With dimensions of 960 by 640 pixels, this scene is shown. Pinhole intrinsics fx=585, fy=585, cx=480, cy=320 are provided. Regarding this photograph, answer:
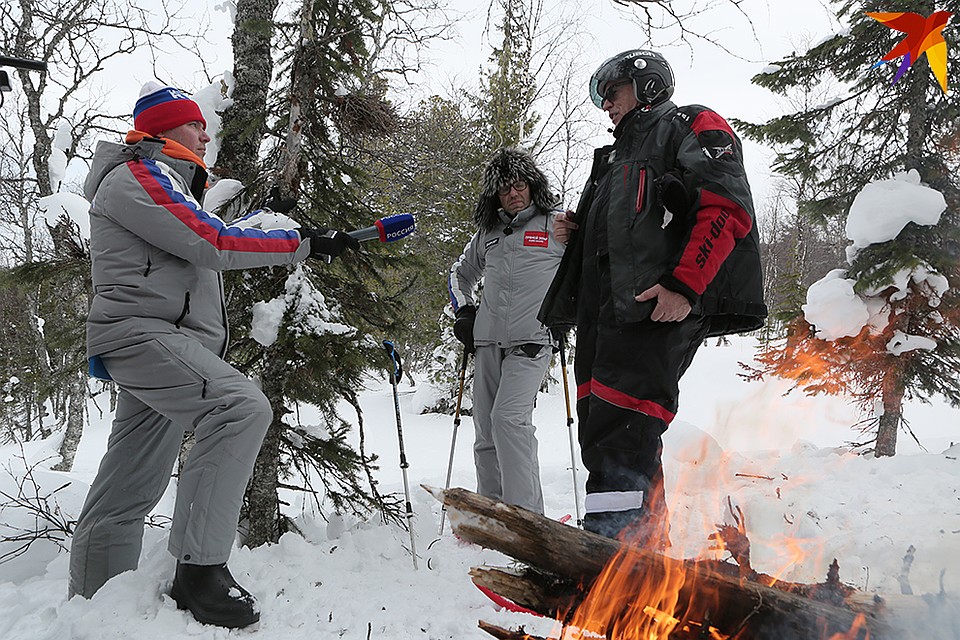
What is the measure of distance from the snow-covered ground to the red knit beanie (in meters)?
2.20

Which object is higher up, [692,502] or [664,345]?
[664,345]

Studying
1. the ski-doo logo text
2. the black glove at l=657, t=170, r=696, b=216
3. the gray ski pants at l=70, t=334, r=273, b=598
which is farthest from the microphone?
the ski-doo logo text

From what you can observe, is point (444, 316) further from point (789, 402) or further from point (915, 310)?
point (915, 310)

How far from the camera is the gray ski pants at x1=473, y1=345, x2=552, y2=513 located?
3945 millimetres

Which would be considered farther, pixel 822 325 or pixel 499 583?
pixel 822 325

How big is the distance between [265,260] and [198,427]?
85 cm

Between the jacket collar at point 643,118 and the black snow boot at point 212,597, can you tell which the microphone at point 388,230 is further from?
the black snow boot at point 212,597

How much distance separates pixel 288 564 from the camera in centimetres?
328

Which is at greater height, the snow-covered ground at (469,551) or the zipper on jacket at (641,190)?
the zipper on jacket at (641,190)

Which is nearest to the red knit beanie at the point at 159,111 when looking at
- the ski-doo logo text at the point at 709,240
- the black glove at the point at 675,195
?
the black glove at the point at 675,195

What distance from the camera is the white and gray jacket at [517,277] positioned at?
4.19m

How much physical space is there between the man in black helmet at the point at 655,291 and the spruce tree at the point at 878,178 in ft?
21.5

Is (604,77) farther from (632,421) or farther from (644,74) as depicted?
(632,421)

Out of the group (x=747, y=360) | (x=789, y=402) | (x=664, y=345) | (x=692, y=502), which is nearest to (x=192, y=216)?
(x=664, y=345)
